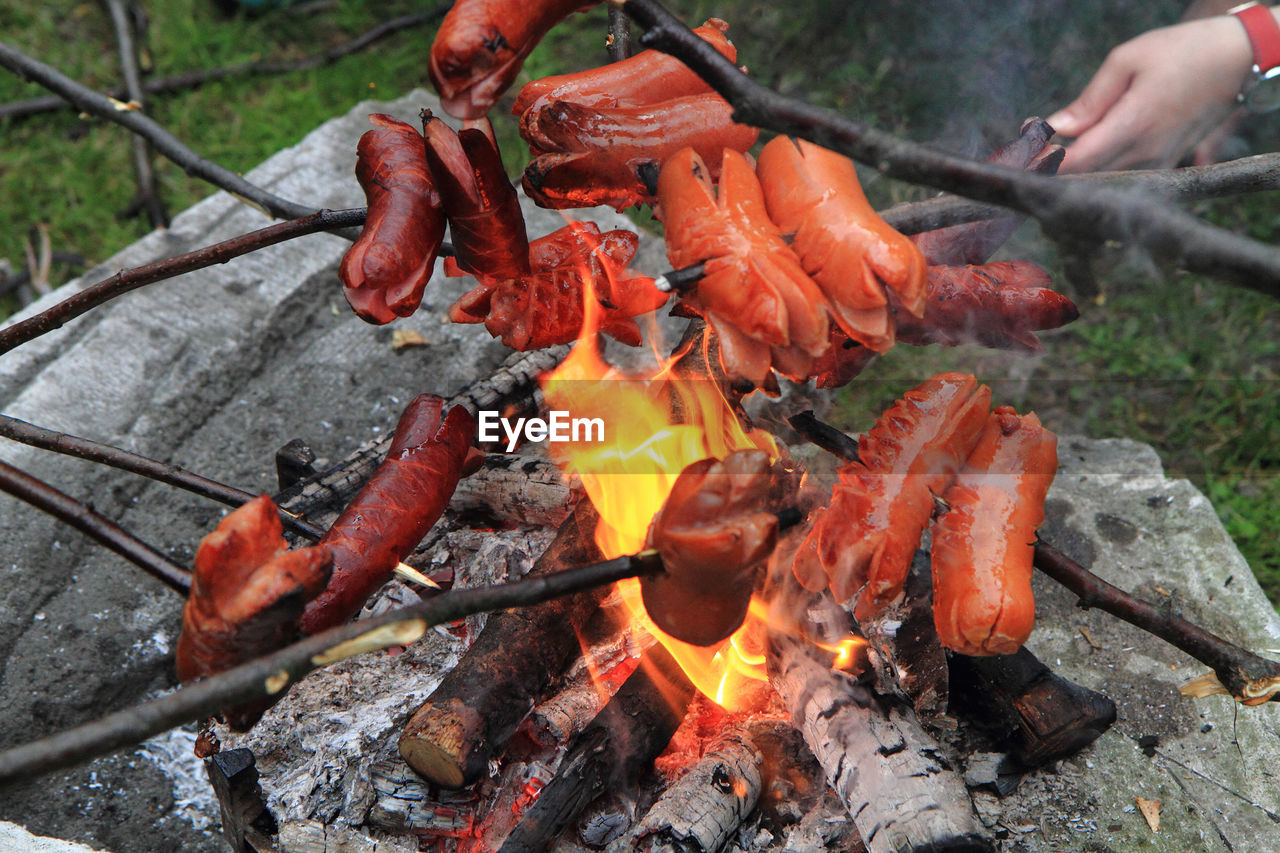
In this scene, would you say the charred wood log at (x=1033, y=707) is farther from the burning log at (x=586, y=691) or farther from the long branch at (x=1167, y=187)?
the long branch at (x=1167, y=187)

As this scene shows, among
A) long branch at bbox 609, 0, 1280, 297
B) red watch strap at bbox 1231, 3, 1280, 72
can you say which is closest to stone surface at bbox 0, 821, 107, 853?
long branch at bbox 609, 0, 1280, 297

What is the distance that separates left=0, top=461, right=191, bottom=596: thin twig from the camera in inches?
57.6

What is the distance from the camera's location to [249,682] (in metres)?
1.21

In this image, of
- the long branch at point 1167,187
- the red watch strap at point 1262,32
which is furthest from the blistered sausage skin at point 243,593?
the red watch strap at point 1262,32

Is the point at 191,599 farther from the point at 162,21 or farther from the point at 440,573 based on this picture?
the point at 162,21

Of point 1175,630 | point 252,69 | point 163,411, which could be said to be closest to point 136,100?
point 252,69

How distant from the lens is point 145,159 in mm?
4871

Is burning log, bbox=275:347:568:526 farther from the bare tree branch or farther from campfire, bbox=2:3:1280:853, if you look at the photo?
the bare tree branch

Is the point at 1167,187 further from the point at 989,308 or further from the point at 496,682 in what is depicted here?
the point at 496,682

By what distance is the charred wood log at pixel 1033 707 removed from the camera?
219 centimetres

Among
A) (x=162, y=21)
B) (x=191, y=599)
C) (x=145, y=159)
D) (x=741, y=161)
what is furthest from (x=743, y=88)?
(x=162, y=21)

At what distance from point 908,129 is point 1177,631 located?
13.1 ft

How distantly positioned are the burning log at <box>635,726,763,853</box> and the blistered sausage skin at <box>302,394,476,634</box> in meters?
0.83

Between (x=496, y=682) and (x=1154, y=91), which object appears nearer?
(x=496, y=682)
